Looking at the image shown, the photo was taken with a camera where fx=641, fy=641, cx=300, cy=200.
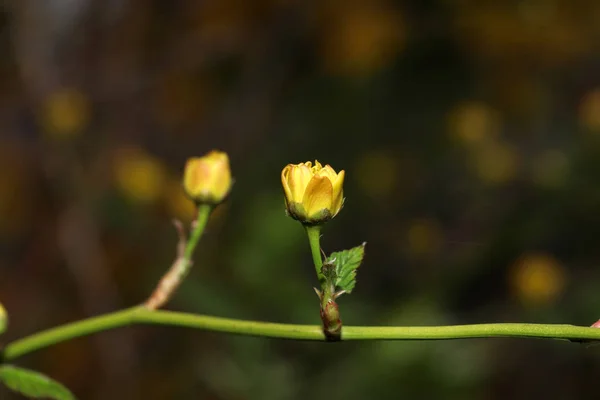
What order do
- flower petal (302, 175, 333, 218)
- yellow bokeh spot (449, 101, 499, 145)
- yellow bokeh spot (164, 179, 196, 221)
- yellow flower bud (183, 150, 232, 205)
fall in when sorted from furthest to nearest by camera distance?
yellow bokeh spot (449, 101, 499, 145)
yellow bokeh spot (164, 179, 196, 221)
yellow flower bud (183, 150, 232, 205)
flower petal (302, 175, 333, 218)

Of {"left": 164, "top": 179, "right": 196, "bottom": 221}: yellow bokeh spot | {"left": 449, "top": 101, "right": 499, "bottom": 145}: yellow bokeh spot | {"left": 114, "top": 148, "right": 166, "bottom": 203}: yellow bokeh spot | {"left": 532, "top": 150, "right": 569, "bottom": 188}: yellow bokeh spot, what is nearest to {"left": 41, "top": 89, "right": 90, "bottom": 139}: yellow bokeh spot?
{"left": 114, "top": 148, "right": 166, "bottom": 203}: yellow bokeh spot

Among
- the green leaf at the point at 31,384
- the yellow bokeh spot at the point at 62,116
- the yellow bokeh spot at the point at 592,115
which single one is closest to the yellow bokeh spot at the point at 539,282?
the yellow bokeh spot at the point at 592,115

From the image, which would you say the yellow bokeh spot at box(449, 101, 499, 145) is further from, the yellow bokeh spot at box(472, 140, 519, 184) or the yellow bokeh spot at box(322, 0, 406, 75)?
the yellow bokeh spot at box(322, 0, 406, 75)

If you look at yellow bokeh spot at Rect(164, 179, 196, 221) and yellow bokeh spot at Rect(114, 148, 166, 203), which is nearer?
yellow bokeh spot at Rect(164, 179, 196, 221)

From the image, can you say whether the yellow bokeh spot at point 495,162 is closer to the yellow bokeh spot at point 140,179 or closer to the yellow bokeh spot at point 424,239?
the yellow bokeh spot at point 424,239

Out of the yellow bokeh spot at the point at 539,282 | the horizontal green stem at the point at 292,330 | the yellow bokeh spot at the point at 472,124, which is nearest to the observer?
the horizontal green stem at the point at 292,330

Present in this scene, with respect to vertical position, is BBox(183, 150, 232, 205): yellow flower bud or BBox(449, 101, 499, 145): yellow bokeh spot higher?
BBox(183, 150, 232, 205): yellow flower bud

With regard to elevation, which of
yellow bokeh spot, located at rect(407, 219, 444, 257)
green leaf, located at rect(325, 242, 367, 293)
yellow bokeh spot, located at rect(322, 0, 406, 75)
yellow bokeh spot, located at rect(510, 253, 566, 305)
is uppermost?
green leaf, located at rect(325, 242, 367, 293)
